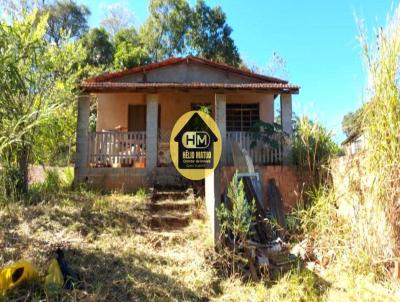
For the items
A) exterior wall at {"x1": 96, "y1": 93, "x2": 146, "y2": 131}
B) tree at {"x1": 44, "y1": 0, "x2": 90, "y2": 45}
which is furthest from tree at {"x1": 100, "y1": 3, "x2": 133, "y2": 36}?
exterior wall at {"x1": 96, "y1": 93, "x2": 146, "y2": 131}

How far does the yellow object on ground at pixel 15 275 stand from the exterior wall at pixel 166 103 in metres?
8.41

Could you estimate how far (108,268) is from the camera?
4.75 m

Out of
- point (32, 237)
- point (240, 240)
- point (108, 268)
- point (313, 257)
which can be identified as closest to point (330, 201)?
point (313, 257)

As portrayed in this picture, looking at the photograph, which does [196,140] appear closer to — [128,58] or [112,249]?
[112,249]

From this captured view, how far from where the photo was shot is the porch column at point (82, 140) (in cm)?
910

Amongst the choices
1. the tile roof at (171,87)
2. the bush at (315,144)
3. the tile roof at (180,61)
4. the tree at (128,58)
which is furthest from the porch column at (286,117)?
the tree at (128,58)

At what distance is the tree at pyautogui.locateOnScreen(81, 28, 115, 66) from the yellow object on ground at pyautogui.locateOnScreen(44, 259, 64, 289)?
22082 millimetres

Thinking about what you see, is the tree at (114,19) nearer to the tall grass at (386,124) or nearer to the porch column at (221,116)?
the porch column at (221,116)

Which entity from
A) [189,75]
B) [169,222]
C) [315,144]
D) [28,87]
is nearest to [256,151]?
[315,144]

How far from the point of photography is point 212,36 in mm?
23984

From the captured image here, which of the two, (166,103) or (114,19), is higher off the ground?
(114,19)

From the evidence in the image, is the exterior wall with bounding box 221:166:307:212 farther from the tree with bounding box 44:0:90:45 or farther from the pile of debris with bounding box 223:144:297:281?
the tree with bounding box 44:0:90:45

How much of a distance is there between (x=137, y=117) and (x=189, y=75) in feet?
8.02

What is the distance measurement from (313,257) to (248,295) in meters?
1.30
